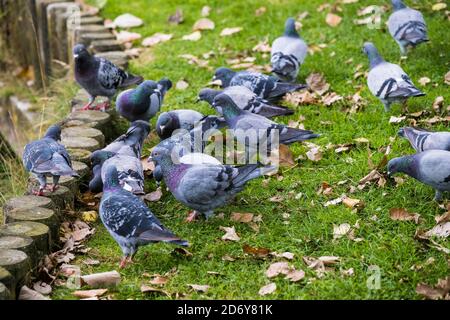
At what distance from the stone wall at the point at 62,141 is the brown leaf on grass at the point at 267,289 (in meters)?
1.53

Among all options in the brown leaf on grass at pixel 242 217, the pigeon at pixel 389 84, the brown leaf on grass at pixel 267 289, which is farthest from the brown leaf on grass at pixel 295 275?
the pigeon at pixel 389 84

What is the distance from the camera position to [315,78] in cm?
793

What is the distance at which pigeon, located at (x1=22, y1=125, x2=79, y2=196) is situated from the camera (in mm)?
5461

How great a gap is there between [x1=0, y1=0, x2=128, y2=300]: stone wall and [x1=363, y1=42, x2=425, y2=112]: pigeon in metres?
2.67

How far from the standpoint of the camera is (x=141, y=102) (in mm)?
7086

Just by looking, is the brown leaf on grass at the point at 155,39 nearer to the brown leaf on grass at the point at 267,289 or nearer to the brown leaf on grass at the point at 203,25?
the brown leaf on grass at the point at 203,25

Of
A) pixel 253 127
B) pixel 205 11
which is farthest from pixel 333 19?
pixel 253 127

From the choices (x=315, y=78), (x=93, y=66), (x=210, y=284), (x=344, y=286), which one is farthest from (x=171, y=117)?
(x=344, y=286)

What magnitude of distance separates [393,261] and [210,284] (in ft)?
3.98

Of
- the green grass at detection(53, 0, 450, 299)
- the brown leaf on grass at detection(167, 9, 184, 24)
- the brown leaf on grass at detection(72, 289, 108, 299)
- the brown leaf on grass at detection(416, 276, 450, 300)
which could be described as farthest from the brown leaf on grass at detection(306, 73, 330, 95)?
the brown leaf on grass at detection(72, 289, 108, 299)

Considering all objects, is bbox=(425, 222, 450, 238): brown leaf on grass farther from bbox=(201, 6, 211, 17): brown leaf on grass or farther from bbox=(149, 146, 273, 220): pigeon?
bbox=(201, 6, 211, 17): brown leaf on grass

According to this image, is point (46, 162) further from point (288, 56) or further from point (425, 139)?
point (288, 56)

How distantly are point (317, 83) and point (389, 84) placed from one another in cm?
Result: 131

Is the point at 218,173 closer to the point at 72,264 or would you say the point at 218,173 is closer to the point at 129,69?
the point at 72,264
